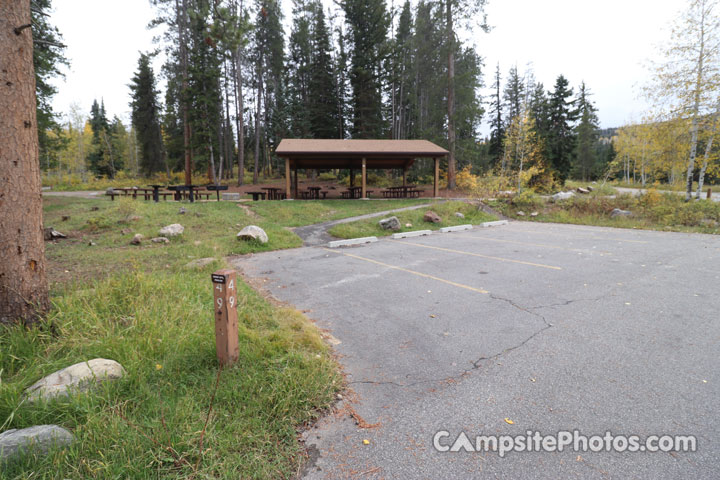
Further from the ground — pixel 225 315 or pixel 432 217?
pixel 432 217

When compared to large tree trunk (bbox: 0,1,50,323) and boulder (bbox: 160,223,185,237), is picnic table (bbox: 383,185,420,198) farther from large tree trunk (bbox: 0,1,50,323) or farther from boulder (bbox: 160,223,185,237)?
large tree trunk (bbox: 0,1,50,323)

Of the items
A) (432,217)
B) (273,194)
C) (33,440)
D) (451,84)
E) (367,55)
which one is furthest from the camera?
(367,55)

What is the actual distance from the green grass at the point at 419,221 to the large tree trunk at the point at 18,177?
27.2 ft

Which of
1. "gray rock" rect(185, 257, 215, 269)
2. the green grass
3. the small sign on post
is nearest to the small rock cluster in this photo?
the small sign on post

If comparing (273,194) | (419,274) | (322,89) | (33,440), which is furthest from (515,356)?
(322,89)

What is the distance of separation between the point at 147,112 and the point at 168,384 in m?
41.2

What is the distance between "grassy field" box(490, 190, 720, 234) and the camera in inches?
518

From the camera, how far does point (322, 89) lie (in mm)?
30062

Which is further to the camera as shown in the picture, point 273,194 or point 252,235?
point 273,194

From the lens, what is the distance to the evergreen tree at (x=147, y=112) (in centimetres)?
3462

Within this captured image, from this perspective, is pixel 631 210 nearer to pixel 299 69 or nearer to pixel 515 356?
pixel 515 356

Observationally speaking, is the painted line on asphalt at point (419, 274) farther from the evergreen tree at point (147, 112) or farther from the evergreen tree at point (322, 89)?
the evergreen tree at point (147, 112)

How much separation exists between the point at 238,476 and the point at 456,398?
5.57 feet

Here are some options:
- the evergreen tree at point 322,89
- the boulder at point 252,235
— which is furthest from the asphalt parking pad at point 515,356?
the evergreen tree at point 322,89
